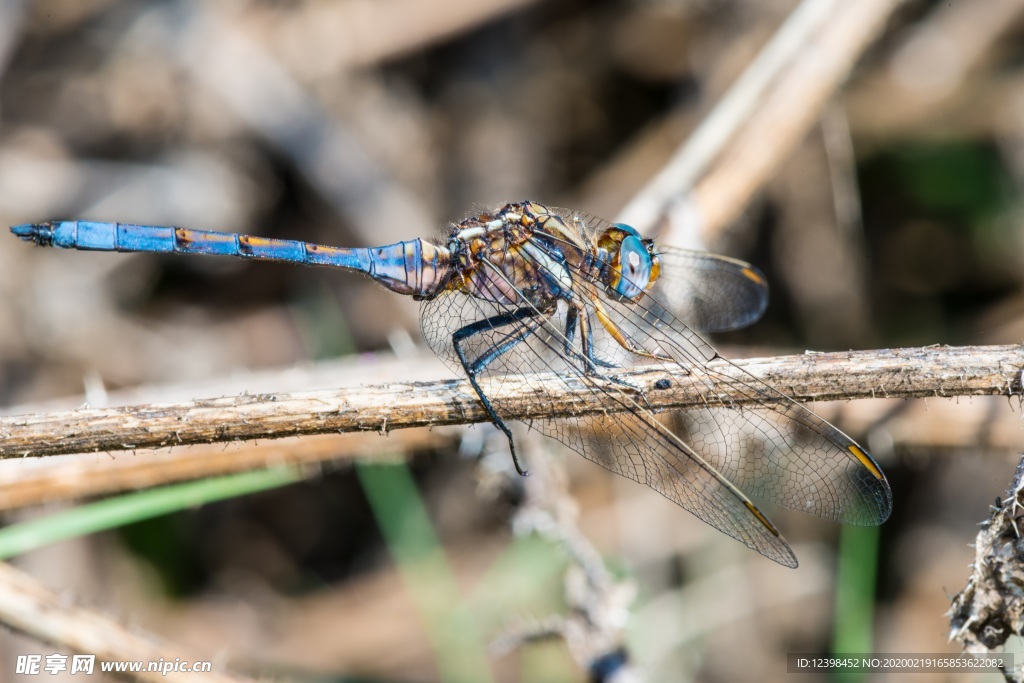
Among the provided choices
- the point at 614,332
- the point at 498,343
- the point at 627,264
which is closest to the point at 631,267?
the point at 627,264

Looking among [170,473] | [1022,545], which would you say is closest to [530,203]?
[170,473]

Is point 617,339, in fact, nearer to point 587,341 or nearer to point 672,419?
point 587,341

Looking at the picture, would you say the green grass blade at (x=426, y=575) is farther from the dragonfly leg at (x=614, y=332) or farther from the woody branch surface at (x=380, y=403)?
the woody branch surface at (x=380, y=403)

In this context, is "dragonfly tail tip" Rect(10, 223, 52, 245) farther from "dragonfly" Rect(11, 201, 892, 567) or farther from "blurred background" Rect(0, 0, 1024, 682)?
"blurred background" Rect(0, 0, 1024, 682)

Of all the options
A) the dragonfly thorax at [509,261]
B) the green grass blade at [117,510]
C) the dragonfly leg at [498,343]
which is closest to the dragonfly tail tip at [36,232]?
the green grass blade at [117,510]

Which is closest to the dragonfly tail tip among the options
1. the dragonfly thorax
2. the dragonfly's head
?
the dragonfly thorax

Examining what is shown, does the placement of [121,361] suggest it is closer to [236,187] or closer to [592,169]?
[236,187]
